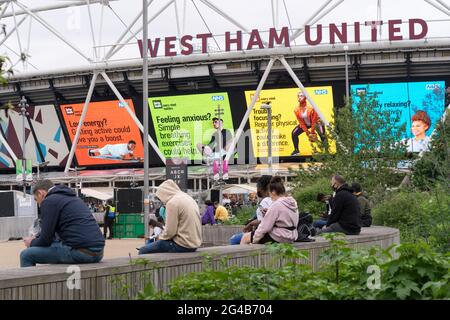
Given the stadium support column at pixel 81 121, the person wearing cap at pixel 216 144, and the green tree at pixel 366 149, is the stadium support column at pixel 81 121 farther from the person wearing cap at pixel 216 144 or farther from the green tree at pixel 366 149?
the green tree at pixel 366 149

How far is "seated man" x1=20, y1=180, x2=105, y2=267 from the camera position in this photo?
27.8ft

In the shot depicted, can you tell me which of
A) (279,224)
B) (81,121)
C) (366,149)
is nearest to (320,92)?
(81,121)

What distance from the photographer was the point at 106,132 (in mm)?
71062

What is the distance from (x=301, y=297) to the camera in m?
6.09

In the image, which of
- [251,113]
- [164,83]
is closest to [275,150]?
[251,113]

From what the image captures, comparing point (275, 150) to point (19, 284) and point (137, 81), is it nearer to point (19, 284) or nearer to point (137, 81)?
point (137, 81)

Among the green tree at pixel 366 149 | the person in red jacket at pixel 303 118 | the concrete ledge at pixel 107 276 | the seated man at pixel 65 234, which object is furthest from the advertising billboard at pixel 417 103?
the seated man at pixel 65 234

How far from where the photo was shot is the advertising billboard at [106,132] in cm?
6994

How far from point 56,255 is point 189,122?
58533 mm

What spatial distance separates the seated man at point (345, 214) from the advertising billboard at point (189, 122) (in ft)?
167

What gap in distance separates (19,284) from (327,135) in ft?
81.5

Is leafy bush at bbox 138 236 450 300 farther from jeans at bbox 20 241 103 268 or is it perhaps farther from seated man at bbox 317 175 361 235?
seated man at bbox 317 175 361 235

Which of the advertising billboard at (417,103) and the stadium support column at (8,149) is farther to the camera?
the stadium support column at (8,149)

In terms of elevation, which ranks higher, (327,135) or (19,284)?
(327,135)
